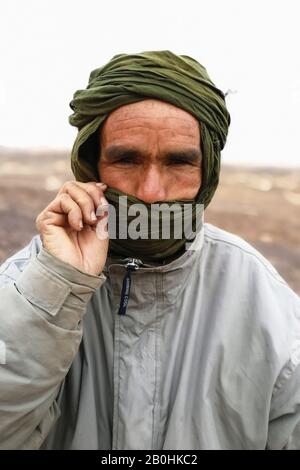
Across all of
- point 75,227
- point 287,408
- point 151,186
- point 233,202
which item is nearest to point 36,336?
point 75,227

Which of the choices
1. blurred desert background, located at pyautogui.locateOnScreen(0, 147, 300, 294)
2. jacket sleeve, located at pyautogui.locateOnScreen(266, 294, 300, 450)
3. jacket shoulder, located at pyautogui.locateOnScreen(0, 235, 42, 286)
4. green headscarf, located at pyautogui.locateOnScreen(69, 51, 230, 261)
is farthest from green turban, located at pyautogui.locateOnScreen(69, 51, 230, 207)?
blurred desert background, located at pyautogui.locateOnScreen(0, 147, 300, 294)

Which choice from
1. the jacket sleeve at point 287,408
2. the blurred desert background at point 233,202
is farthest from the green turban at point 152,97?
the blurred desert background at point 233,202

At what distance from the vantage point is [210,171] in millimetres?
2295

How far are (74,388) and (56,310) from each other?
0.41 meters

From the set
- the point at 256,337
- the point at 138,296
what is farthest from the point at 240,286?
the point at 138,296

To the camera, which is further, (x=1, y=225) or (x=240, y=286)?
(x=1, y=225)

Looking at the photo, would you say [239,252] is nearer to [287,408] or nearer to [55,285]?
[287,408]

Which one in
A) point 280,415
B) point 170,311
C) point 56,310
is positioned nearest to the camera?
point 56,310

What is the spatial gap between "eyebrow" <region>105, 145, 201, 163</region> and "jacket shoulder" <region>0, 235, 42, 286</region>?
46 centimetres

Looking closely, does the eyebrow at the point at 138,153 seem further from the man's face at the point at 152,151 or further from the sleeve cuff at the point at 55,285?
the sleeve cuff at the point at 55,285

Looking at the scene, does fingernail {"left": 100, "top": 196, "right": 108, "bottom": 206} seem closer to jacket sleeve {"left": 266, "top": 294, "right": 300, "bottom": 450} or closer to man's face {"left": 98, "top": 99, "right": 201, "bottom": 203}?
man's face {"left": 98, "top": 99, "right": 201, "bottom": 203}

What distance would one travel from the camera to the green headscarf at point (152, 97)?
221 cm

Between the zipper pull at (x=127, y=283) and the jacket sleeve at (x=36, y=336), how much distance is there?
183mm
